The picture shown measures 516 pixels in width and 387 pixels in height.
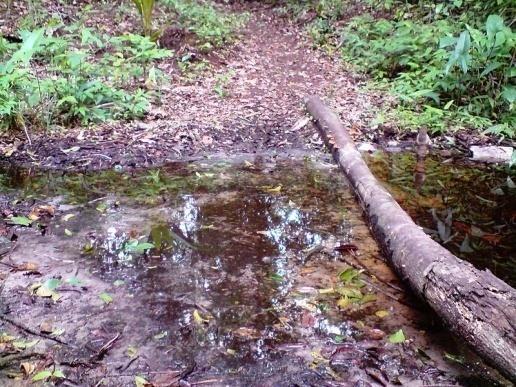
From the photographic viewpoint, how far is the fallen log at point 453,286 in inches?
87.7

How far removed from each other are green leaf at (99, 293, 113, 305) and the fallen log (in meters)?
1.83

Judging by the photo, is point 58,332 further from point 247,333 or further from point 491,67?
point 491,67

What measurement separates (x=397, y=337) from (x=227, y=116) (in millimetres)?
4188

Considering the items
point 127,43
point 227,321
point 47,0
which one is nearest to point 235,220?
point 227,321

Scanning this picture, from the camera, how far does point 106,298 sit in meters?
2.92

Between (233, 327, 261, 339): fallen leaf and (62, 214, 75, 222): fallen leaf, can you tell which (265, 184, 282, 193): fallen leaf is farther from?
(233, 327, 261, 339): fallen leaf

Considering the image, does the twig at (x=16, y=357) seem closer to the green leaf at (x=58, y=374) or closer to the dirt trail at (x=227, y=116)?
the green leaf at (x=58, y=374)

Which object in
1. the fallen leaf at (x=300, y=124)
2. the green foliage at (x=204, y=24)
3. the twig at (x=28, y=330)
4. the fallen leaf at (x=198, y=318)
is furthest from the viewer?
the green foliage at (x=204, y=24)

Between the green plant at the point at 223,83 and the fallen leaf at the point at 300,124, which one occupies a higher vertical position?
the green plant at the point at 223,83

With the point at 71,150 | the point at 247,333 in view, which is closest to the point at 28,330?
the point at 247,333

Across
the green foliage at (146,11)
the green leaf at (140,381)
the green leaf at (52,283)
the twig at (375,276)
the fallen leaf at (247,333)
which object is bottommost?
the twig at (375,276)

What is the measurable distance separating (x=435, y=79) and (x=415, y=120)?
3.38 ft

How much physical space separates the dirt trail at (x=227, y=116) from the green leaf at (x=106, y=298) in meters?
2.33

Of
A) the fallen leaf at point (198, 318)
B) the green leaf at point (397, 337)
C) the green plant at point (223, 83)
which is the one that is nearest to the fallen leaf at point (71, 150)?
the green plant at point (223, 83)
